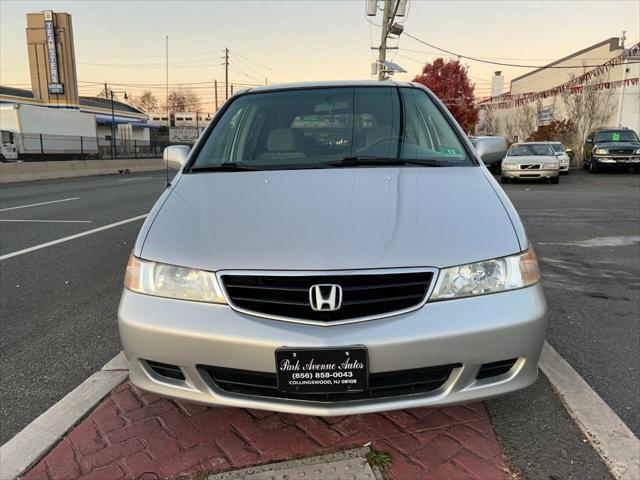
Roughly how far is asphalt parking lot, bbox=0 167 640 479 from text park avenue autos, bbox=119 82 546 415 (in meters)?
0.47

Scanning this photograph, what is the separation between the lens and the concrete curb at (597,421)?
2.14 m

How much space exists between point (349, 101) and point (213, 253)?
185 cm

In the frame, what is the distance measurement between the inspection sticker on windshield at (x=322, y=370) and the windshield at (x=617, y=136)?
72.7ft

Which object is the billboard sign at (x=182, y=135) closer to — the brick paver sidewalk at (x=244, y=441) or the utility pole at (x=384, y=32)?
the utility pole at (x=384, y=32)

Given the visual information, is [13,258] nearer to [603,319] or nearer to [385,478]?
[385,478]

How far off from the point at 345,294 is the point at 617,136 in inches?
880

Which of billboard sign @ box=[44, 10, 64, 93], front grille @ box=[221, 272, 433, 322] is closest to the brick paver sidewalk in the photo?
front grille @ box=[221, 272, 433, 322]

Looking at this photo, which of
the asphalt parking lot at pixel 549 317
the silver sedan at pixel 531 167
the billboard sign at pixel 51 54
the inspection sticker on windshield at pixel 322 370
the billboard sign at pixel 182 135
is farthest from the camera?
the billboard sign at pixel 182 135

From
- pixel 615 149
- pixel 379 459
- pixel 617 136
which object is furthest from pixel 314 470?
pixel 617 136

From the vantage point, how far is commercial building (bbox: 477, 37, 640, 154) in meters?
24.5

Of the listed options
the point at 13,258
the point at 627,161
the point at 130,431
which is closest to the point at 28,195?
the point at 13,258

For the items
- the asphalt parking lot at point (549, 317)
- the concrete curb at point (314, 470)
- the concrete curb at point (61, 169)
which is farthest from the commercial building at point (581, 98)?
the concrete curb at point (314, 470)

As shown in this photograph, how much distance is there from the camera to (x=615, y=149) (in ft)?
65.1

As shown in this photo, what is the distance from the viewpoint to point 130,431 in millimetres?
2441
